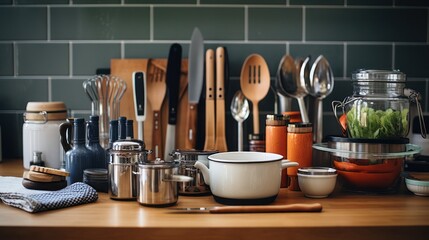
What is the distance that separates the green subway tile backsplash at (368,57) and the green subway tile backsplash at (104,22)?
0.56 m

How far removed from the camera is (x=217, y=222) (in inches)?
37.1

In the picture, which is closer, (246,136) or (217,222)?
(217,222)

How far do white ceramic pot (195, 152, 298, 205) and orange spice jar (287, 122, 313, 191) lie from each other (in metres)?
0.13

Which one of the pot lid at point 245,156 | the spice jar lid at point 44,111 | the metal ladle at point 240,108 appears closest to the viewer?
the pot lid at point 245,156

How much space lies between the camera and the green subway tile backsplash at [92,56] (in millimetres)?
1562

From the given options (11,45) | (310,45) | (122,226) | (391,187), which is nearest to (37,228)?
(122,226)

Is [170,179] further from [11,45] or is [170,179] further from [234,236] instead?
[11,45]

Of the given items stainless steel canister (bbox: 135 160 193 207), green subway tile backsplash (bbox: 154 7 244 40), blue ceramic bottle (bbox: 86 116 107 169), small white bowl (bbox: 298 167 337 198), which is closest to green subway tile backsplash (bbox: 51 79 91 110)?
green subway tile backsplash (bbox: 154 7 244 40)

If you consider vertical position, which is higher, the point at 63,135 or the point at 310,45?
the point at 310,45

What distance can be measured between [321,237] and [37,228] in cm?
46

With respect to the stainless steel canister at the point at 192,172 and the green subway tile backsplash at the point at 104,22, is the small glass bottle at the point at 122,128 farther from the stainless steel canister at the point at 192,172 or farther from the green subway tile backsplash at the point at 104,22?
the green subway tile backsplash at the point at 104,22

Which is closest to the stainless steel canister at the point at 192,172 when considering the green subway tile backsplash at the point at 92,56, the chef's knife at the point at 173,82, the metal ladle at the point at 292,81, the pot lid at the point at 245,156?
the pot lid at the point at 245,156

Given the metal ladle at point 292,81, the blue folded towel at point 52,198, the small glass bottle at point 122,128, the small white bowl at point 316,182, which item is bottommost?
the blue folded towel at point 52,198

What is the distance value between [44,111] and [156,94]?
0.94 feet
